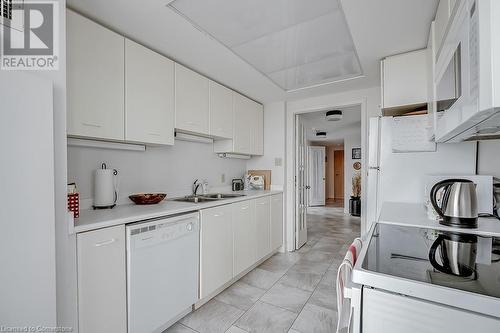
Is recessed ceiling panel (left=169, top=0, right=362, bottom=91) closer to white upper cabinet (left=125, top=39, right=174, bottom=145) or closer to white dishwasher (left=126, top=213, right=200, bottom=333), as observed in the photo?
white upper cabinet (left=125, top=39, right=174, bottom=145)

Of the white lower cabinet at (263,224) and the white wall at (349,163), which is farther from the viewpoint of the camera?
the white wall at (349,163)

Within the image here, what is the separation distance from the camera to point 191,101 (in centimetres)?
225

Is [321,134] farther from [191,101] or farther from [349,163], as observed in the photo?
[191,101]

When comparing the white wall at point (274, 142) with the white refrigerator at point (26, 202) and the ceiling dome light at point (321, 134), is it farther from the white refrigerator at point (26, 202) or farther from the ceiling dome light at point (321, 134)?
the ceiling dome light at point (321, 134)

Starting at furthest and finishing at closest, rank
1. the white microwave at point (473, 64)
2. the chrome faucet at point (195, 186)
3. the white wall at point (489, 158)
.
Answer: the chrome faucet at point (195, 186)
the white wall at point (489, 158)
the white microwave at point (473, 64)

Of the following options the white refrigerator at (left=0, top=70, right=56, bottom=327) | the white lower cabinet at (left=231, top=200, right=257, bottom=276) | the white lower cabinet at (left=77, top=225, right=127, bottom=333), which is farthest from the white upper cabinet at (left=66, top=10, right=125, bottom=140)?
the white lower cabinet at (left=231, top=200, right=257, bottom=276)

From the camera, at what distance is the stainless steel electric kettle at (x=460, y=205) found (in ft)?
4.18

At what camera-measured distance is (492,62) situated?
0.57 metres

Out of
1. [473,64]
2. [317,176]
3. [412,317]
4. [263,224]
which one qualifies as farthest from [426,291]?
[317,176]

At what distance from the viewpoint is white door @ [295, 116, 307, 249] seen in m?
3.47

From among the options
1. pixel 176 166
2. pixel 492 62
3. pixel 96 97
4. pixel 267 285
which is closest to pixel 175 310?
pixel 267 285

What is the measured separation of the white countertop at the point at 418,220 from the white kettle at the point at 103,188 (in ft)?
6.35

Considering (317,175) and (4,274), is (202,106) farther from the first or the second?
(317,175)

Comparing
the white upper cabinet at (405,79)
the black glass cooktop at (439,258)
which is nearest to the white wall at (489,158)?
the white upper cabinet at (405,79)
